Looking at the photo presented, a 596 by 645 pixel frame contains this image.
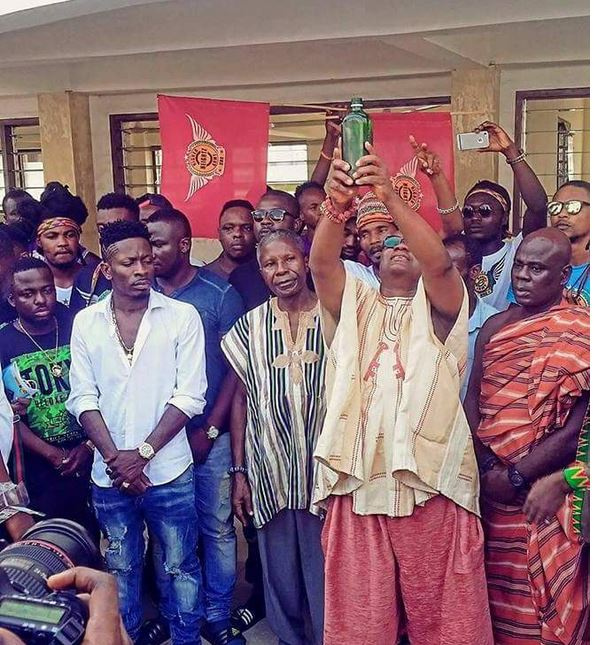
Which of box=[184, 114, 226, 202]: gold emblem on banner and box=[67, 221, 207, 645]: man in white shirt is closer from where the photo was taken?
box=[67, 221, 207, 645]: man in white shirt

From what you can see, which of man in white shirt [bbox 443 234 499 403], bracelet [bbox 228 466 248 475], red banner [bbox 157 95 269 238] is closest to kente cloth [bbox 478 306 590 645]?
man in white shirt [bbox 443 234 499 403]

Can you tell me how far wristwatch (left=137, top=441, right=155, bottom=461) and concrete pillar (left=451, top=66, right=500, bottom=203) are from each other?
150 inches

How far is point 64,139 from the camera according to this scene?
22.4 ft

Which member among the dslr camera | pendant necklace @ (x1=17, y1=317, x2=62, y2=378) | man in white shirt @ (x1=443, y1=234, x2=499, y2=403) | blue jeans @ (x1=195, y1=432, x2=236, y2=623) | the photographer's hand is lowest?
blue jeans @ (x1=195, y1=432, x2=236, y2=623)

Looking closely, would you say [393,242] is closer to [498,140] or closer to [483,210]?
[498,140]

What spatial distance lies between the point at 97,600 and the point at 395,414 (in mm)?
1126

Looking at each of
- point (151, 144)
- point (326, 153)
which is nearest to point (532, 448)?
point (326, 153)

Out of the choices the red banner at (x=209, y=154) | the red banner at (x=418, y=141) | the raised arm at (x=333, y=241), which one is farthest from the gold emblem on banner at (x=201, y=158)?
the raised arm at (x=333, y=241)

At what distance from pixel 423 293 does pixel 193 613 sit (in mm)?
1467

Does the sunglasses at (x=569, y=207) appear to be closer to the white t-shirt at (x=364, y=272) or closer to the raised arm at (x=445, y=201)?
the raised arm at (x=445, y=201)

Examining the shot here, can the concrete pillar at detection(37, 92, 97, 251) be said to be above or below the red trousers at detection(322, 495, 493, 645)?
above

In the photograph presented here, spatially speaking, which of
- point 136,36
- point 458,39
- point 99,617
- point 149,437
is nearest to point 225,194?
point 136,36

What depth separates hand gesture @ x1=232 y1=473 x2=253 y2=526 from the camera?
121 inches

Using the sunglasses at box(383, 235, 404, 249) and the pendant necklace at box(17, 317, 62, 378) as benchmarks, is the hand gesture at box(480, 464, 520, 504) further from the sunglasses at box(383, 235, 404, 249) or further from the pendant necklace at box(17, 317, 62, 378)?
the pendant necklace at box(17, 317, 62, 378)
